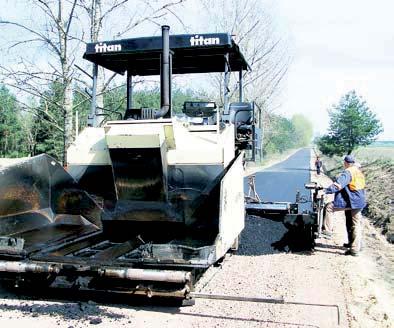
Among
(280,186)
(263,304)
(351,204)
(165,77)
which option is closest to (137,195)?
(165,77)

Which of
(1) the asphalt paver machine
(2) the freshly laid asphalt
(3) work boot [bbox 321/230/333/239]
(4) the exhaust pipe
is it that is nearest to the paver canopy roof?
(1) the asphalt paver machine

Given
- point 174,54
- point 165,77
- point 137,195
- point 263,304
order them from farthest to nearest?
point 174,54
point 165,77
point 137,195
point 263,304

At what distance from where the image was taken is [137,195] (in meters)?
6.25

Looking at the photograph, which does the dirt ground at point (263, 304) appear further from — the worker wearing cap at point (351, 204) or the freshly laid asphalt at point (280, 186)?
the freshly laid asphalt at point (280, 186)

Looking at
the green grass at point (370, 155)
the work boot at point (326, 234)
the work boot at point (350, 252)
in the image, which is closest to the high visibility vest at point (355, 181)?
the work boot at point (326, 234)

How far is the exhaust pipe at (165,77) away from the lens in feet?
21.1

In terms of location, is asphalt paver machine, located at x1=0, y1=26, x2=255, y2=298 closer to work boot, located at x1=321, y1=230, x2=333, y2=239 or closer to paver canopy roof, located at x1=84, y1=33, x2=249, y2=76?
paver canopy roof, located at x1=84, y1=33, x2=249, y2=76

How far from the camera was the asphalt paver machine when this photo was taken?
509 cm

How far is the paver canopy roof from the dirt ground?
8.40 ft

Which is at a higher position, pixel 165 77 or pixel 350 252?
pixel 165 77

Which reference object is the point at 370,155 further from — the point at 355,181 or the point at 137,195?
the point at 137,195

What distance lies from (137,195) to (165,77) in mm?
1489

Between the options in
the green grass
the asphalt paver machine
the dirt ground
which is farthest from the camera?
the green grass

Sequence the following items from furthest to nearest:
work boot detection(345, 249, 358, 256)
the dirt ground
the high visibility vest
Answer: the high visibility vest → work boot detection(345, 249, 358, 256) → the dirt ground
